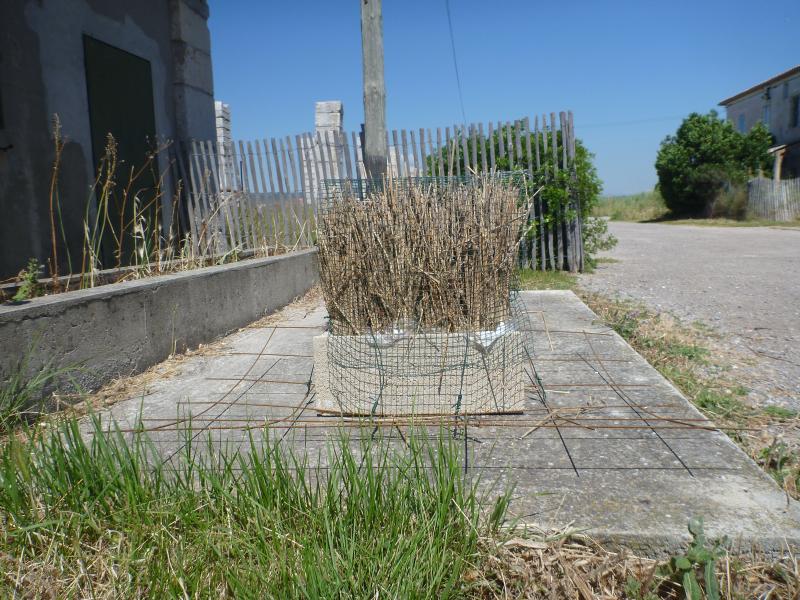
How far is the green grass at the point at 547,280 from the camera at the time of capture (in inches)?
318

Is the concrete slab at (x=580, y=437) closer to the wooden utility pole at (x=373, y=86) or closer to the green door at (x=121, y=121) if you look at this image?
the wooden utility pole at (x=373, y=86)

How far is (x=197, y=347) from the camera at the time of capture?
4.94m

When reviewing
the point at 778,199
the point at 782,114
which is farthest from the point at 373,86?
the point at 782,114

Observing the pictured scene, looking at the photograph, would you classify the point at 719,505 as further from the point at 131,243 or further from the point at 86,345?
the point at 131,243

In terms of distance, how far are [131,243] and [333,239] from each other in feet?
15.3

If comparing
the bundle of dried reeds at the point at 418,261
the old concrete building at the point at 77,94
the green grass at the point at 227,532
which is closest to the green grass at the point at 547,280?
the bundle of dried reeds at the point at 418,261

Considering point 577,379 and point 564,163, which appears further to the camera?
point 564,163

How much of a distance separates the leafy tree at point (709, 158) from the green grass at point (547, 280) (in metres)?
19.9

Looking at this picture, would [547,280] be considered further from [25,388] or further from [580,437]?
[25,388]

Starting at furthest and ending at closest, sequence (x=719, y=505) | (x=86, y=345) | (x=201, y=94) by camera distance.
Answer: (x=201, y=94) → (x=86, y=345) → (x=719, y=505)

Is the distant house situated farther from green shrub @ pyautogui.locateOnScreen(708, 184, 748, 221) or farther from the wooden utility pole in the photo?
the wooden utility pole

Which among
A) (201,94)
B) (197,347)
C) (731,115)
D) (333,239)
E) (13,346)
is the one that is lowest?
(197,347)

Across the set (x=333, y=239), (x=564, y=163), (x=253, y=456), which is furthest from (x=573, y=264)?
(x=253, y=456)

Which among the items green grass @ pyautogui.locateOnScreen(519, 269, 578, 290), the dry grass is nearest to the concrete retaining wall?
the dry grass
